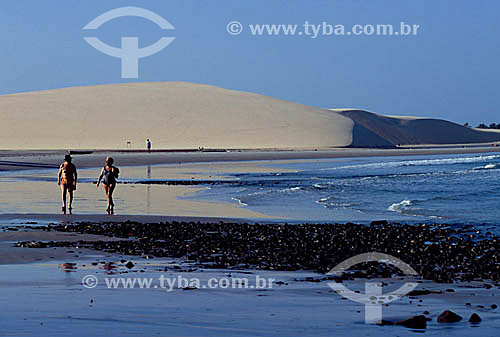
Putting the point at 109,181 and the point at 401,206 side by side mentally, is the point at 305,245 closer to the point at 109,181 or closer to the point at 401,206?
the point at 109,181

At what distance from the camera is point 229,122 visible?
137 meters

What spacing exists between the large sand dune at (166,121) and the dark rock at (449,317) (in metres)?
107

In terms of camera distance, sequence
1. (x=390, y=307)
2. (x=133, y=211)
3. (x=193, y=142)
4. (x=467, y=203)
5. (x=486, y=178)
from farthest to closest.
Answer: (x=193, y=142), (x=486, y=178), (x=467, y=203), (x=133, y=211), (x=390, y=307)

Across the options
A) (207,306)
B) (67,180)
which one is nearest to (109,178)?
(67,180)

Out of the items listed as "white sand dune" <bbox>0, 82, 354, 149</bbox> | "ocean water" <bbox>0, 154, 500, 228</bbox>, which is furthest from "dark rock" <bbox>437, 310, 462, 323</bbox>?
"white sand dune" <bbox>0, 82, 354, 149</bbox>

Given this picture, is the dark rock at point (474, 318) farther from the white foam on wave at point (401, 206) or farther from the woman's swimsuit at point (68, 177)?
the white foam on wave at point (401, 206)

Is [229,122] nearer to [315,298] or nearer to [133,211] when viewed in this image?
[133,211]

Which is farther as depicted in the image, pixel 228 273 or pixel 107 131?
pixel 107 131

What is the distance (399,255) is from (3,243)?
6.60m

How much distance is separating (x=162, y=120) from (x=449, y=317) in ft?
425

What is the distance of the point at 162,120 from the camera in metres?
136

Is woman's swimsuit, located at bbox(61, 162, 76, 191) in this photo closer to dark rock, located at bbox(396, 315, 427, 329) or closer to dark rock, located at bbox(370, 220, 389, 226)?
dark rock, located at bbox(370, 220, 389, 226)

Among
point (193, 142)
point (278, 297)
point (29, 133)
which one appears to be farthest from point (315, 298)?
point (29, 133)

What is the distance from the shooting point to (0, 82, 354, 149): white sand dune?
A: 12356cm
